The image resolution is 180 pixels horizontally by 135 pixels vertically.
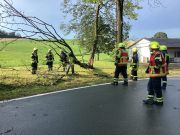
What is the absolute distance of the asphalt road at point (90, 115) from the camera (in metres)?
7.83

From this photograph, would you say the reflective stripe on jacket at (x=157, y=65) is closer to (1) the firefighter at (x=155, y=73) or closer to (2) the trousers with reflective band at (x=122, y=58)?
(1) the firefighter at (x=155, y=73)

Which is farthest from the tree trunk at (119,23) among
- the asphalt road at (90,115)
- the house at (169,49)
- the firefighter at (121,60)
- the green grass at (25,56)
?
the house at (169,49)

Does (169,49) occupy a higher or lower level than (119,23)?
lower

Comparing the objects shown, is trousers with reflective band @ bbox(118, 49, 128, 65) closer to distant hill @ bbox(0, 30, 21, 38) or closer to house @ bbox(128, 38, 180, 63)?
distant hill @ bbox(0, 30, 21, 38)

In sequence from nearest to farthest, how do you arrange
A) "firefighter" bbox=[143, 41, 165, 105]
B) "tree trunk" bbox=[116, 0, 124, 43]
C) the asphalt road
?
the asphalt road → "firefighter" bbox=[143, 41, 165, 105] → "tree trunk" bbox=[116, 0, 124, 43]

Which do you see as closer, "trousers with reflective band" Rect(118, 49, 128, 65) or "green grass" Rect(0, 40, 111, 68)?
"trousers with reflective band" Rect(118, 49, 128, 65)

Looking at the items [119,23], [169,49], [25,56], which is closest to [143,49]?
[169,49]

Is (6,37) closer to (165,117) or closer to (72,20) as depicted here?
(165,117)

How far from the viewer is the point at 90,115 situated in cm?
934

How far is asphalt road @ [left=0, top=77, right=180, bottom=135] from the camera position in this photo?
7832mm

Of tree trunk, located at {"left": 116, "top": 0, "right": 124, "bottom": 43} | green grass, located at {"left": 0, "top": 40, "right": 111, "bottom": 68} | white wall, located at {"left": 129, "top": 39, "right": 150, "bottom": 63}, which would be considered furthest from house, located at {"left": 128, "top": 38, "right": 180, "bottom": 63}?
tree trunk, located at {"left": 116, "top": 0, "right": 124, "bottom": 43}

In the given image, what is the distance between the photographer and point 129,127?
8.10 metres

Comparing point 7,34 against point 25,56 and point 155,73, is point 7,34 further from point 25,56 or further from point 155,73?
Answer: point 25,56

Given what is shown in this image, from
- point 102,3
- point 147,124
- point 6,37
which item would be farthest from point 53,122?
point 102,3
